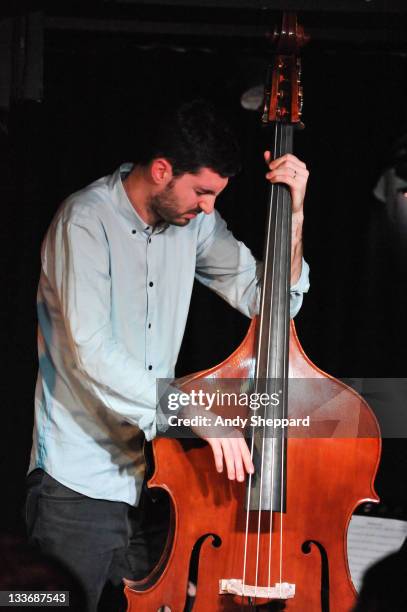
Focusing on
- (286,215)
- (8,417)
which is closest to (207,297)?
(286,215)

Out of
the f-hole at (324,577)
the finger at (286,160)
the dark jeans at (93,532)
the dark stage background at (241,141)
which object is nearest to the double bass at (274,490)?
the f-hole at (324,577)

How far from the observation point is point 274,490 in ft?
6.08

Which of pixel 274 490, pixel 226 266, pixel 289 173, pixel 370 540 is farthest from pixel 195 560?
pixel 289 173

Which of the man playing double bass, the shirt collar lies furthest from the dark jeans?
the shirt collar

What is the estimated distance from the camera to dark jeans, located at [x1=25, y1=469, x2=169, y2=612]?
200 centimetres

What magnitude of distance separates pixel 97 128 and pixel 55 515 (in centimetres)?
98

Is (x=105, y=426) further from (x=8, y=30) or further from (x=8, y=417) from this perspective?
(x=8, y=30)

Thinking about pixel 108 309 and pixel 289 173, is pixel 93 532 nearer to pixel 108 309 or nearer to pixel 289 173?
pixel 108 309

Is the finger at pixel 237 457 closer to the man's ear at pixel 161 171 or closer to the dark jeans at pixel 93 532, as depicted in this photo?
the dark jeans at pixel 93 532

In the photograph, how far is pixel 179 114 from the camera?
2084 millimetres

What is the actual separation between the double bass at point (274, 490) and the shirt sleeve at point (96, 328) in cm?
10

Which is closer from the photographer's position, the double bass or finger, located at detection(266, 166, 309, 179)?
the double bass

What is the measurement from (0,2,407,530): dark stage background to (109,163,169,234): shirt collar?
180mm

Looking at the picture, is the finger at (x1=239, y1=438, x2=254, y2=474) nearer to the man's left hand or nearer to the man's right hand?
the man's right hand
